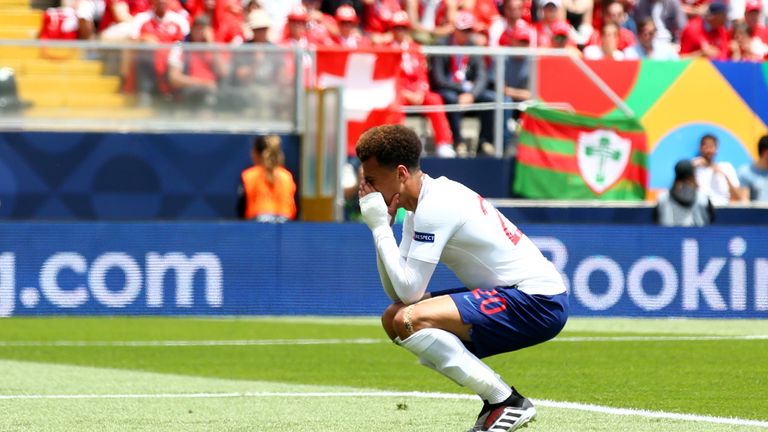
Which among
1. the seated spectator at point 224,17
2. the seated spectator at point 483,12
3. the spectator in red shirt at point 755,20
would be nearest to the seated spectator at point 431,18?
the seated spectator at point 483,12

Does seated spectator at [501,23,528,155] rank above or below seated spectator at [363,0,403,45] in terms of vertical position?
below

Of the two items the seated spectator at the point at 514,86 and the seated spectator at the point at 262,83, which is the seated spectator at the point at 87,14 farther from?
the seated spectator at the point at 514,86

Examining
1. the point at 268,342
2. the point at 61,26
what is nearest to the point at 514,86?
the point at 61,26

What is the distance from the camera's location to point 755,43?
69.7 ft

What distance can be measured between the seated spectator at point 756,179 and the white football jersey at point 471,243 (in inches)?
457

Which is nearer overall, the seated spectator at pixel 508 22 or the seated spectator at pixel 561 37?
the seated spectator at pixel 561 37

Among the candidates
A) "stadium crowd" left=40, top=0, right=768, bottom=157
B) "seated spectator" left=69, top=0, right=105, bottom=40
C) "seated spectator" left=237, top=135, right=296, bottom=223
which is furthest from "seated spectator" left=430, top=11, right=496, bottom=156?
"seated spectator" left=69, top=0, right=105, bottom=40

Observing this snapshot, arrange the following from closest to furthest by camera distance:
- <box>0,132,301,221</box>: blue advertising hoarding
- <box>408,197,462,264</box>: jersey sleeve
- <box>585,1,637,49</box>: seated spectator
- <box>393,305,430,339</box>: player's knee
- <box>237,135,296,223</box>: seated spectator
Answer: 1. <box>408,197,462,264</box>: jersey sleeve
2. <box>393,305,430,339</box>: player's knee
3. <box>237,135,296,223</box>: seated spectator
4. <box>0,132,301,221</box>: blue advertising hoarding
5. <box>585,1,637,49</box>: seated spectator

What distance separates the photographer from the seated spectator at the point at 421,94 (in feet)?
59.6

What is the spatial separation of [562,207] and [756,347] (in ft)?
19.1

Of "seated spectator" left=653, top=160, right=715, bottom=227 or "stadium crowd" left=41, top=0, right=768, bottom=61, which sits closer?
"seated spectator" left=653, top=160, right=715, bottom=227

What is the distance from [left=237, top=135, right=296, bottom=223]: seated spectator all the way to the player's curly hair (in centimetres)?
962

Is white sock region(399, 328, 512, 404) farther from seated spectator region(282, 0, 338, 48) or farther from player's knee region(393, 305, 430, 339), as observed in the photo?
seated spectator region(282, 0, 338, 48)

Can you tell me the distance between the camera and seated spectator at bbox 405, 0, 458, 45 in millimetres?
20641
